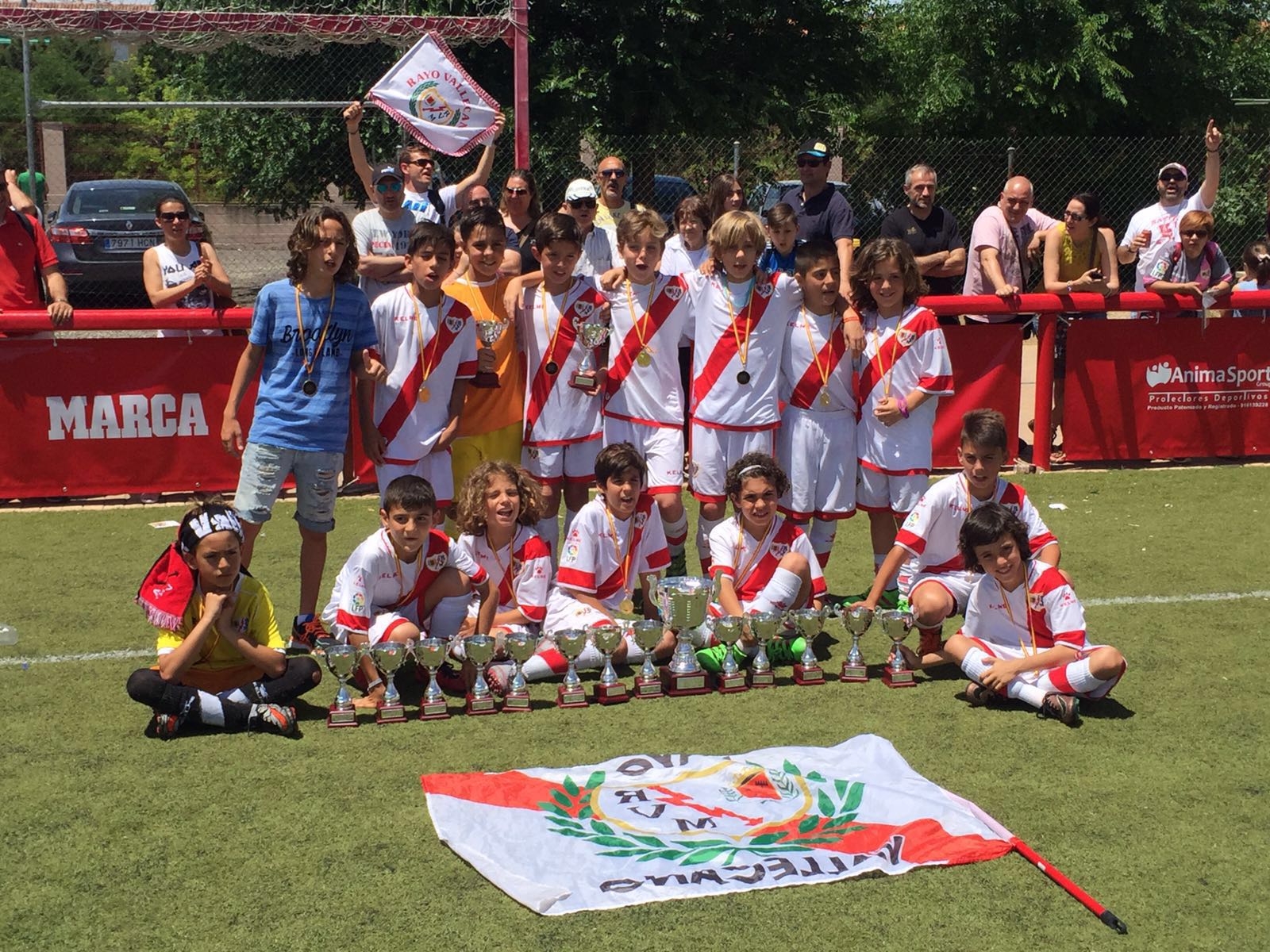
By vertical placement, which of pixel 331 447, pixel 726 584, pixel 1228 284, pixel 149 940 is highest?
pixel 1228 284

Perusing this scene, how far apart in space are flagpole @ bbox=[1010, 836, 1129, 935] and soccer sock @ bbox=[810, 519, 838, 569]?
2981 mm

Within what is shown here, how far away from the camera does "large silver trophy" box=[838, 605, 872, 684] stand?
638cm

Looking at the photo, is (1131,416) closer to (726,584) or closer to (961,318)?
(961,318)

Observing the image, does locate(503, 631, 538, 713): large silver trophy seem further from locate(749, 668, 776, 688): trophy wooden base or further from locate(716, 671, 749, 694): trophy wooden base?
locate(749, 668, 776, 688): trophy wooden base

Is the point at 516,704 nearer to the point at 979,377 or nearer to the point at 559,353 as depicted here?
the point at 559,353

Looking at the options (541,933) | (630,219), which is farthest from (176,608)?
(630,219)

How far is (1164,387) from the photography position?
36.3ft

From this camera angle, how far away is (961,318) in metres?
11.4

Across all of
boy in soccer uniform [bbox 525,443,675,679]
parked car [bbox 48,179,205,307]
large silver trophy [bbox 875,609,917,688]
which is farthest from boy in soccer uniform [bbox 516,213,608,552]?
parked car [bbox 48,179,205,307]

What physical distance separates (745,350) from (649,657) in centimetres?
182

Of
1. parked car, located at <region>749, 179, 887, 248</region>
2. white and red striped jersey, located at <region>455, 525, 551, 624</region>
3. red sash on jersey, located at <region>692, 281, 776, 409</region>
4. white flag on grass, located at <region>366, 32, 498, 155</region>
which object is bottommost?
white and red striped jersey, located at <region>455, 525, 551, 624</region>

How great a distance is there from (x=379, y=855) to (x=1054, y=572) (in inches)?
121

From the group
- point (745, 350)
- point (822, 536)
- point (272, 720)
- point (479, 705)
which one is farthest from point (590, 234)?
point (272, 720)

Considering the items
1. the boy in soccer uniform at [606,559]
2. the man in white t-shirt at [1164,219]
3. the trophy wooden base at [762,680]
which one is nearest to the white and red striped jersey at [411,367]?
the boy in soccer uniform at [606,559]
